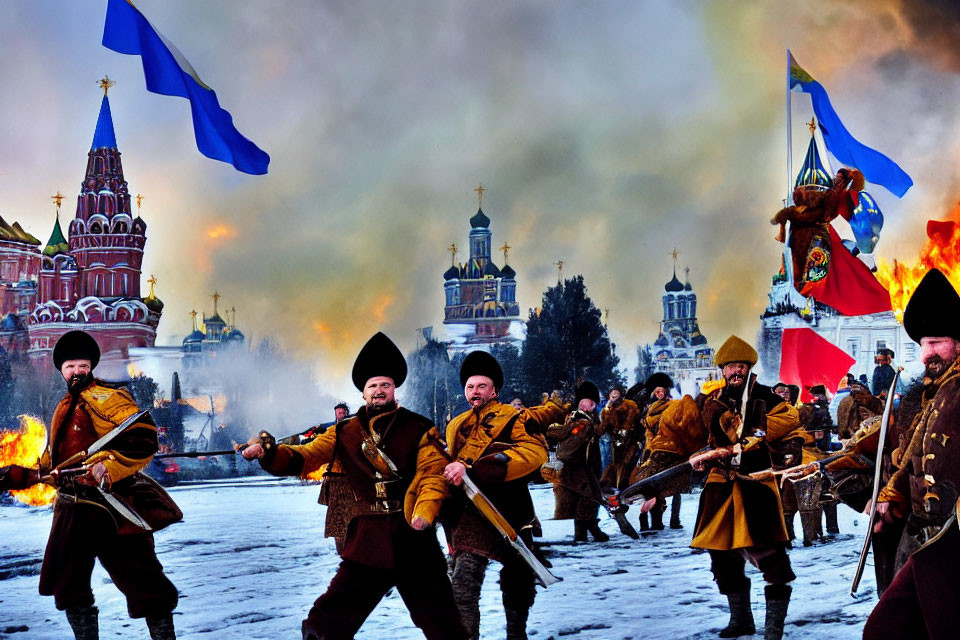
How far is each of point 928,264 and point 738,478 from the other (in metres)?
25.3

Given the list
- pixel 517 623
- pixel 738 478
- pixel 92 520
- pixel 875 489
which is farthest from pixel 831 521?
pixel 92 520

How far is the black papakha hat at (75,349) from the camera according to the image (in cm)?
625

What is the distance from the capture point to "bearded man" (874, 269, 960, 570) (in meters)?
4.24

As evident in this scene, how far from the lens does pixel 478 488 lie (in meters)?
5.48

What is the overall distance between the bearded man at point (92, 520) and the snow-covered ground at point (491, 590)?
2.54ft

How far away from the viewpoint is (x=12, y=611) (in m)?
7.61

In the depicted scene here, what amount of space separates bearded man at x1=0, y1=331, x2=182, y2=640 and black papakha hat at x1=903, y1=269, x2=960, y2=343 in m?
3.65

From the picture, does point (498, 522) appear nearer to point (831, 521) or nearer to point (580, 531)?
point (580, 531)

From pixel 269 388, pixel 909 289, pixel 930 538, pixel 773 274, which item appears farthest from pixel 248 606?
pixel 773 274

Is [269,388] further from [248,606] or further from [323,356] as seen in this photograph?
[248,606]

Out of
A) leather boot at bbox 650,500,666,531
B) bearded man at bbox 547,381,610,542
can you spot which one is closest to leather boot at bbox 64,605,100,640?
bearded man at bbox 547,381,610,542

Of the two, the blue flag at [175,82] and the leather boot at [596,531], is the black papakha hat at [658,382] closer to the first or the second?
the leather boot at [596,531]

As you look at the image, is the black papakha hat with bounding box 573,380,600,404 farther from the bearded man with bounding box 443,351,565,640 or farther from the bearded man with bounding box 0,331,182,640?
the bearded man with bounding box 0,331,182,640

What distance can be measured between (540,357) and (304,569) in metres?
22.6
